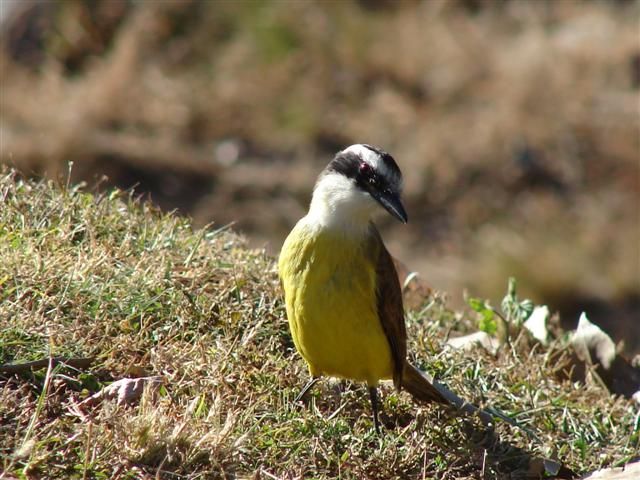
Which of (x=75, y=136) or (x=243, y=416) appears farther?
(x=75, y=136)

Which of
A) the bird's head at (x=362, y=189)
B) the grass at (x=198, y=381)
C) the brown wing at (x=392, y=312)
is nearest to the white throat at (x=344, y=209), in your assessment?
the bird's head at (x=362, y=189)

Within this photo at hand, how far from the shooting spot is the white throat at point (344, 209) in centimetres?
514

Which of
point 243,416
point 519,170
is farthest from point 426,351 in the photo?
point 519,170

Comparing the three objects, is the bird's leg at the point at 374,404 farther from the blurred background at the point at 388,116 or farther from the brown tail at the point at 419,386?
the blurred background at the point at 388,116

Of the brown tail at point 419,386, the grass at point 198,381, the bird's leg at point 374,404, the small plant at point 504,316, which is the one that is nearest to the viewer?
the grass at point 198,381

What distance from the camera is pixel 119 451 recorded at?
13.6 feet

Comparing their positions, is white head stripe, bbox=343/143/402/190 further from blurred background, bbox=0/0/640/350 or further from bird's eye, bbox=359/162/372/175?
blurred background, bbox=0/0/640/350

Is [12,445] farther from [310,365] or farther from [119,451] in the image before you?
[310,365]

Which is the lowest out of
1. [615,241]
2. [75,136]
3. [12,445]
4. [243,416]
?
[12,445]

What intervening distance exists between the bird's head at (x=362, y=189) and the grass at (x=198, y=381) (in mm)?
702

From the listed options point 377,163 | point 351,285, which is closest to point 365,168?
point 377,163

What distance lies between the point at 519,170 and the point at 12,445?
1015 centimetres

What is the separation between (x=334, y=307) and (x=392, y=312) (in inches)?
13.0

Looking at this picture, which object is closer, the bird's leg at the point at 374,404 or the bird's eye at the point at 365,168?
the bird's leg at the point at 374,404
